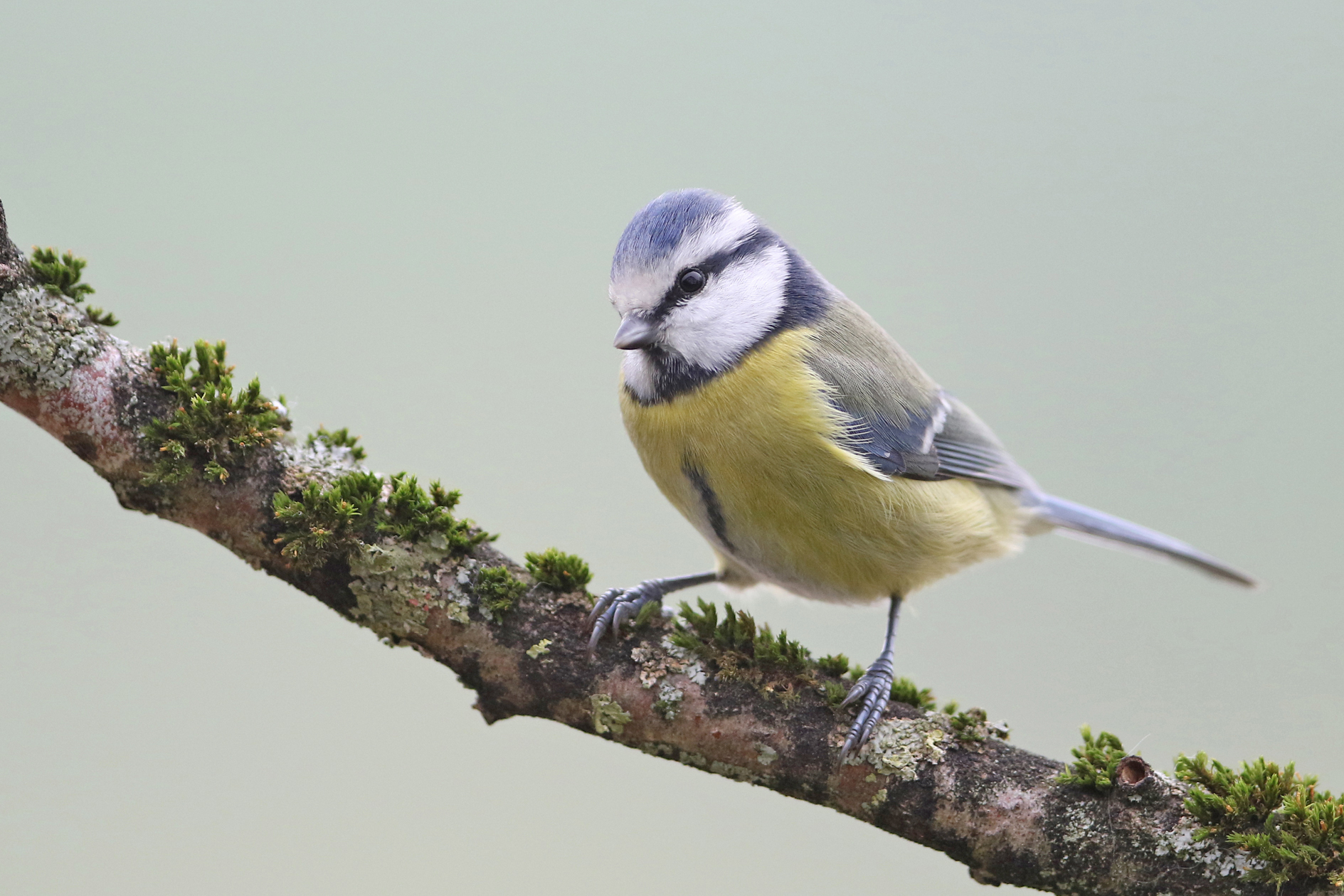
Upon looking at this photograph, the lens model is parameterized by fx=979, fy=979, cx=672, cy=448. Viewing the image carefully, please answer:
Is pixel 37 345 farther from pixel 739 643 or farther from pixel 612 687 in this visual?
pixel 739 643

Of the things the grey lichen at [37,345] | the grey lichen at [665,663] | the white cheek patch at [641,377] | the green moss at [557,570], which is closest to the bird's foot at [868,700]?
the grey lichen at [665,663]

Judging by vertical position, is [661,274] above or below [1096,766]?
above

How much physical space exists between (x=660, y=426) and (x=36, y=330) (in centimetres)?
88

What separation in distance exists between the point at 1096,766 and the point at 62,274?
1567 mm

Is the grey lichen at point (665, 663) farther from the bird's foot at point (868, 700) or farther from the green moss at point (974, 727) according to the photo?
the green moss at point (974, 727)

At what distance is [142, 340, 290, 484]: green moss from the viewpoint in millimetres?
1339

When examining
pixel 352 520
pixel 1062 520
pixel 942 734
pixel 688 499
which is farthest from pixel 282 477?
pixel 1062 520

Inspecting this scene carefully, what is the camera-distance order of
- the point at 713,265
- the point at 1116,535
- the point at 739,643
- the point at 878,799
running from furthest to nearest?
the point at 1116,535
the point at 713,265
the point at 739,643
the point at 878,799

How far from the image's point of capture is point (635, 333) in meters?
1.48

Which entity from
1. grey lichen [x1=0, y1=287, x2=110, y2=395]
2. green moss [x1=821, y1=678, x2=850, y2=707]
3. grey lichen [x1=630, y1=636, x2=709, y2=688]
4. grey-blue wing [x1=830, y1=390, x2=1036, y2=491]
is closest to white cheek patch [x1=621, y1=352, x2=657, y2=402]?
grey-blue wing [x1=830, y1=390, x2=1036, y2=491]

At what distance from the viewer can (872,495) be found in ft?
5.17

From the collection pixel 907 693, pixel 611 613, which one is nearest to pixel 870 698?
pixel 907 693

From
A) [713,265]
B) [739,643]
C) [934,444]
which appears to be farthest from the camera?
[934,444]

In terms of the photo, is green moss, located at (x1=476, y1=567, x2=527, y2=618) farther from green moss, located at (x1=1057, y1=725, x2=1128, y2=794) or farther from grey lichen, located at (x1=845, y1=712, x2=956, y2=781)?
green moss, located at (x1=1057, y1=725, x2=1128, y2=794)
